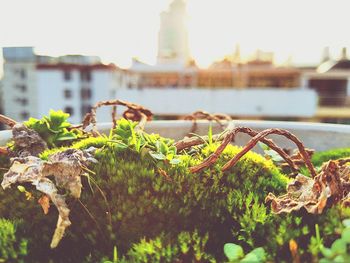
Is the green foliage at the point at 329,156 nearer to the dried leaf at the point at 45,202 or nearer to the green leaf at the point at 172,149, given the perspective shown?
the green leaf at the point at 172,149

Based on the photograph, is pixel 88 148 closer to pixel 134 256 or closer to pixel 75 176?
pixel 75 176

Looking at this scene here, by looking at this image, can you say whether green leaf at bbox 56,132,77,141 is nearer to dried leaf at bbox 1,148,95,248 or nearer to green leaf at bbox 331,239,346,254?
dried leaf at bbox 1,148,95,248

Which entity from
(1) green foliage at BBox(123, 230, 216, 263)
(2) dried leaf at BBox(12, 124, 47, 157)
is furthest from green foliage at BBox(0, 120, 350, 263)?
(2) dried leaf at BBox(12, 124, 47, 157)

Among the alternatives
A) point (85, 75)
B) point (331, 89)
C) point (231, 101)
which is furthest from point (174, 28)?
point (231, 101)

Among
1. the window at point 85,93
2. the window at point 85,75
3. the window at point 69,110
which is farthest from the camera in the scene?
the window at point 69,110

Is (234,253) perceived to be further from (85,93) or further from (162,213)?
(85,93)

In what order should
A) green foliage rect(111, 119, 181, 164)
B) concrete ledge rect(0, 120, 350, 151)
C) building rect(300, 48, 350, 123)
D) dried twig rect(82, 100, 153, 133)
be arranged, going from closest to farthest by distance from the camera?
green foliage rect(111, 119, 181, 164)
dried twig rect(82, 100, 153, 133)
concrete ledge rect(0, 120, 350, 151)
building rect(300, 48, 350, 123)

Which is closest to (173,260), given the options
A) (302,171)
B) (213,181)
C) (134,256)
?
(134,256)

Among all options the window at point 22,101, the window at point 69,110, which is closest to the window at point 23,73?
the window at point 22,101
